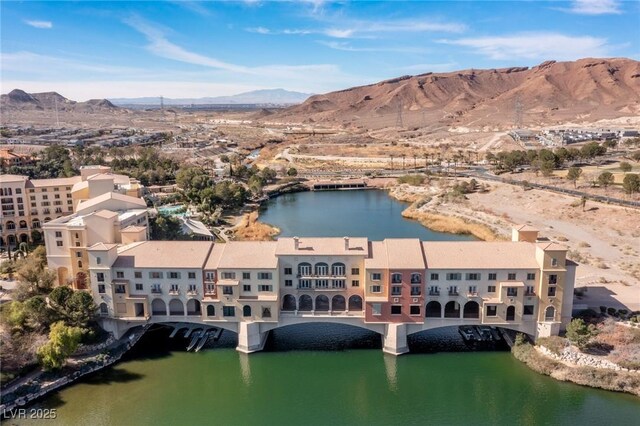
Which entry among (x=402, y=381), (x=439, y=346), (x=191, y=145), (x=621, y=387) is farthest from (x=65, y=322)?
(x=191, y=145)

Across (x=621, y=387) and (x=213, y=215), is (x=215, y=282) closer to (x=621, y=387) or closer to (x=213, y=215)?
(x=621, y=387)

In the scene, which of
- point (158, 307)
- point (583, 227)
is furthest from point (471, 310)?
point (583, 227)

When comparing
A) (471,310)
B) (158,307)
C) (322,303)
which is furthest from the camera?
(322,303)

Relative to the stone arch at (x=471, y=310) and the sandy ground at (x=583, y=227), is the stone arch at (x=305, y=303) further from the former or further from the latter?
the sandy ground at (x=583, y=227)

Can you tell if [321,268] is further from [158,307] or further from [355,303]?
[158,307]

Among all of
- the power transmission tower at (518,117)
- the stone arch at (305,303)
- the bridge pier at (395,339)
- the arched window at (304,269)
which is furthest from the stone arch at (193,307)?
the power transmission tower at (518,117)

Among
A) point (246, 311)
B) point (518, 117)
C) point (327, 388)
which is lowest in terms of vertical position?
point (327, 388)

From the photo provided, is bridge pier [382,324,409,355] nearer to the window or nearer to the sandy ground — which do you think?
the window

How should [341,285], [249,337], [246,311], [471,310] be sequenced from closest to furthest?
[246,311], [249,337], [341,285], [471,310]
